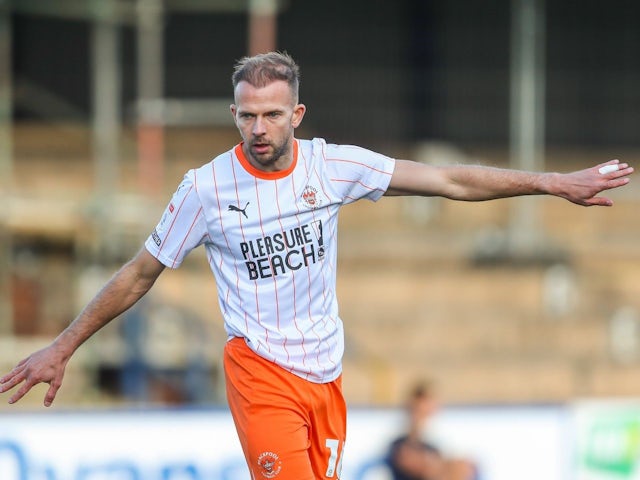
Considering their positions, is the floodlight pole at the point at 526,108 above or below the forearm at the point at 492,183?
above

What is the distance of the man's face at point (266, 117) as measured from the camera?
4621 millimetres

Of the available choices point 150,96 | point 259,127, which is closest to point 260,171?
point 259,127

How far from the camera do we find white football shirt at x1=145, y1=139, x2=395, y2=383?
4.82 m

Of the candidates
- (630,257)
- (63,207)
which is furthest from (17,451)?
(630,257)

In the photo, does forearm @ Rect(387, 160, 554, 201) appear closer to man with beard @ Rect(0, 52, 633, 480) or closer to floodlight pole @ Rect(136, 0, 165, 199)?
man with beard @ Rect(0, 52, 633, 480)

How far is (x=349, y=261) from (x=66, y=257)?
9.93ft

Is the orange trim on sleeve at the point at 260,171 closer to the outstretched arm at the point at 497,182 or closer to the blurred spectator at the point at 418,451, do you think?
the outstretched arm at the point at 497,182

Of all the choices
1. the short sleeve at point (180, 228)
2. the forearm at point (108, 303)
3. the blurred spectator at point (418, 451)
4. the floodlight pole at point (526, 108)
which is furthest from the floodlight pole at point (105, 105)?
the short sleeve at point (180, 228)

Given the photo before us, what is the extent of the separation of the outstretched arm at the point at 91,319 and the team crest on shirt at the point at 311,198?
0.58m

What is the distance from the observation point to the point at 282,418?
4824 mm

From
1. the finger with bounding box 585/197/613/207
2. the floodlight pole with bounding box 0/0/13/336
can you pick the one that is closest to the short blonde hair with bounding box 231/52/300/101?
the finger with bounding box 585/197/613/207

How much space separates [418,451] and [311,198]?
16.1 ft

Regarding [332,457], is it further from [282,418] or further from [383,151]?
[383,151]

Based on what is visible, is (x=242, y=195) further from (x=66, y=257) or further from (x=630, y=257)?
(x=630, y=257)
